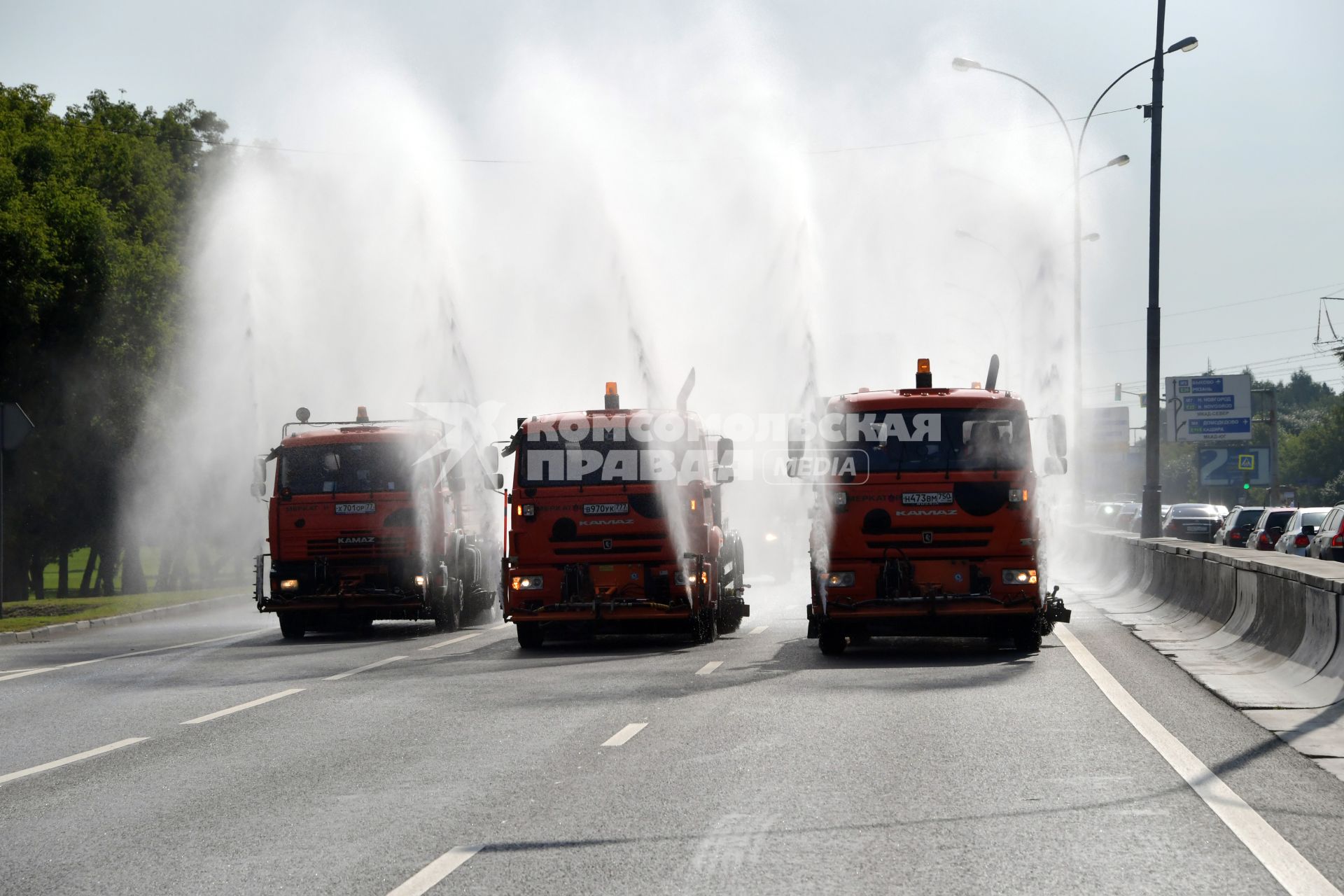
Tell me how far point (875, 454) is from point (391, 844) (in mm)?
10362

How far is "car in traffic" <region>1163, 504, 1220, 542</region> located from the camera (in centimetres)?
5891

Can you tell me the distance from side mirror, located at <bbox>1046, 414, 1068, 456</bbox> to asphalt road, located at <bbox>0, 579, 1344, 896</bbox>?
86.0 inches

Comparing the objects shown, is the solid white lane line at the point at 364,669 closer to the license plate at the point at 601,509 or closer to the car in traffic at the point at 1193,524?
the license plate at the point at 601,509

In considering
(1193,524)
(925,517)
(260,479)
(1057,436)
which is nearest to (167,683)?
(260,479)

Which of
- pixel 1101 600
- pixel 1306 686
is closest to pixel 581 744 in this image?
pixel 1306 686

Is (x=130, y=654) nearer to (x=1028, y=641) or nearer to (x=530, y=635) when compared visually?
(x=530, y=635)

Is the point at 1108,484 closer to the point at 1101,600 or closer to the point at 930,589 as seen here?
the point at 1101,600

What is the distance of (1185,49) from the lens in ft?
106

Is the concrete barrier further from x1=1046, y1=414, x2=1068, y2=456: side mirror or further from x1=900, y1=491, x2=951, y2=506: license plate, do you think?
x1=900, y1=491, x2=951, y2=506: license plate

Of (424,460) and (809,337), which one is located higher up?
(809,337)

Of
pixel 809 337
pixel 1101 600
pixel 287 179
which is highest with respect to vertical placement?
pixel 287 179

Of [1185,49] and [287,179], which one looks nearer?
[1185,49]

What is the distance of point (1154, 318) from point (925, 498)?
14.7 metres

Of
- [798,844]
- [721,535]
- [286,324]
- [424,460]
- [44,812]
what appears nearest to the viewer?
[798,844]
